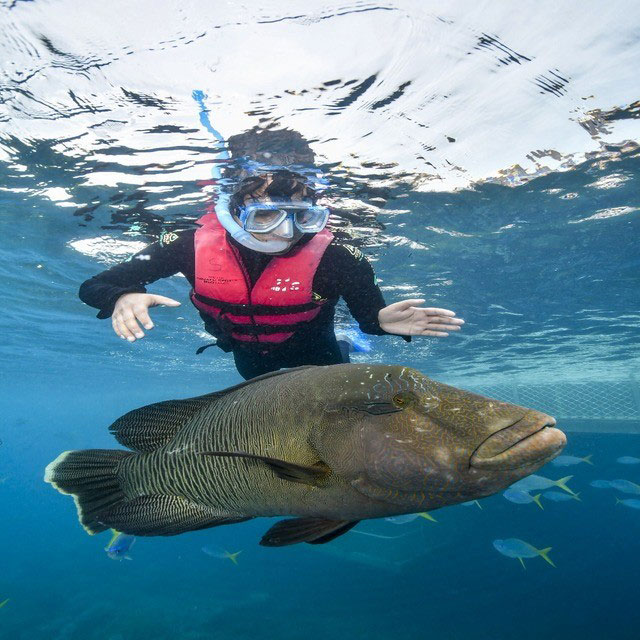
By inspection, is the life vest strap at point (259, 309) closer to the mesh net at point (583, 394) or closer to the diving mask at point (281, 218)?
the diving mask at point (281, 218)

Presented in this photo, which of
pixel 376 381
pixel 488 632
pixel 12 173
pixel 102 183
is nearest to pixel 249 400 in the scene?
pixel 376 381

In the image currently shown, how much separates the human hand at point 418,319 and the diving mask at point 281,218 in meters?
1.79

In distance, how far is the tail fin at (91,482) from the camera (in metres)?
2.18

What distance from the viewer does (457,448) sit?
1.61m

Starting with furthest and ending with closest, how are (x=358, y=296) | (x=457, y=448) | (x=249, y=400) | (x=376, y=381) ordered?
1. (x=358, y=296)
2. (x=249, y=400)
3. (x=376, y=381)
4. (x=457, y=448)

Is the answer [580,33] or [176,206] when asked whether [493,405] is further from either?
[176,206]

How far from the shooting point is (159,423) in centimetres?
223

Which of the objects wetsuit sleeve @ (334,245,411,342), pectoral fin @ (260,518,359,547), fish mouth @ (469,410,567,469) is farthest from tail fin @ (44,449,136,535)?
wetsuit sleeve @ (334,245,411,342)

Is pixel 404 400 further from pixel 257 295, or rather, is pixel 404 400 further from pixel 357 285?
pixel 257 295

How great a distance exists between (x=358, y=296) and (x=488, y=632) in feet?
48.6

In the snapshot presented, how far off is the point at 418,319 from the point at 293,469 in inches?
115

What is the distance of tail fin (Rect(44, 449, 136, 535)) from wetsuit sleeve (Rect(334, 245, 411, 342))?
3.14 metres

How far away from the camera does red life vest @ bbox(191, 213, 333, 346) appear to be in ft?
16.6

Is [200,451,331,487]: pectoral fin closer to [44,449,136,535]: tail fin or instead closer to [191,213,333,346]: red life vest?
[44,449,136,535]: tail fin
